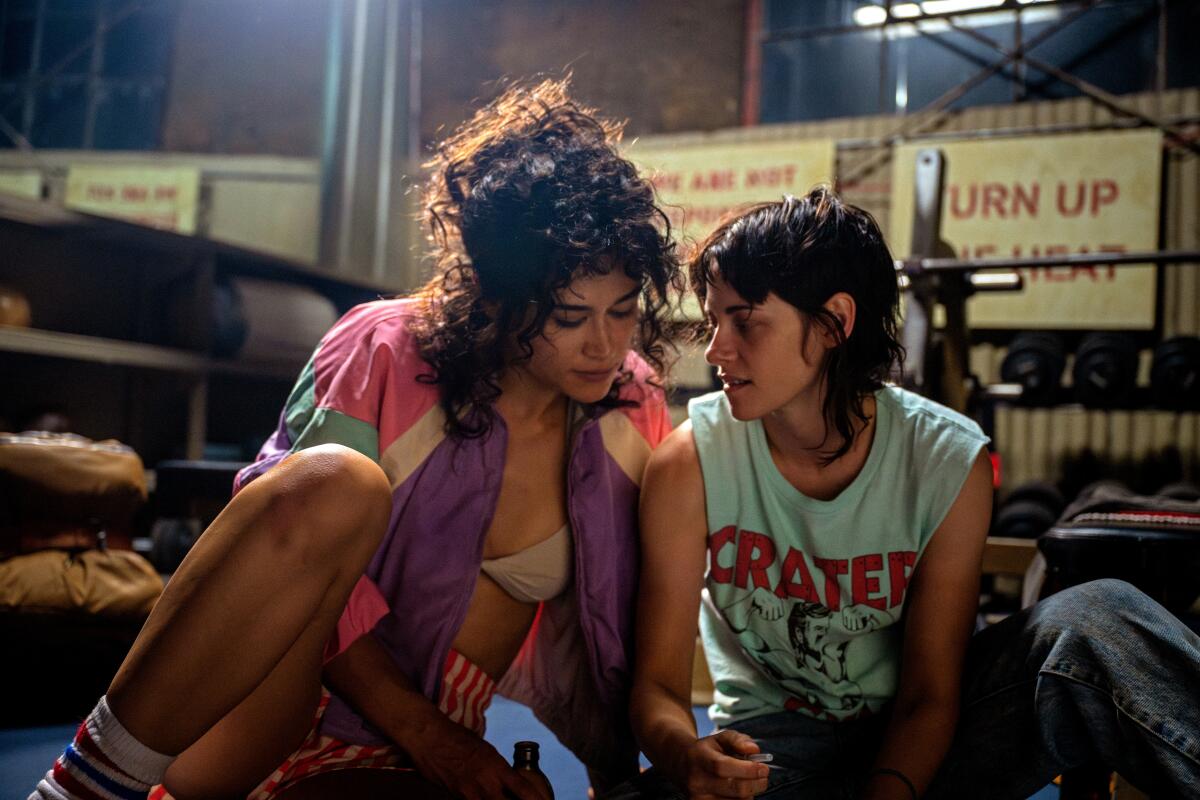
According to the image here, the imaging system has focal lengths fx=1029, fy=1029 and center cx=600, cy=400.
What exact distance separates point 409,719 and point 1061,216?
18.5ft

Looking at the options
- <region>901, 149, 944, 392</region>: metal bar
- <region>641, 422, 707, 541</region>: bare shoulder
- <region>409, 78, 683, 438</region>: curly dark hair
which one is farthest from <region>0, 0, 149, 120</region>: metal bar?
<region>641, 422, 707, 541</region>: bare shoulder

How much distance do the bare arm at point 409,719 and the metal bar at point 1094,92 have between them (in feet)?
19.6

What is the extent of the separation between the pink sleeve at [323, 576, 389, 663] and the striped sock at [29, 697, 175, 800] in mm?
449

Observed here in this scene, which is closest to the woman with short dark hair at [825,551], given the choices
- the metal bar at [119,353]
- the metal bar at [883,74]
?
the metal bar at [119,353]

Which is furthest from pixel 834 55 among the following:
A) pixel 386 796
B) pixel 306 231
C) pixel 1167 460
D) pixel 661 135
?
pixel 386 796

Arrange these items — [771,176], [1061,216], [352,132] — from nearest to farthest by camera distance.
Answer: [1061,216] < [771,176] < [352,132]

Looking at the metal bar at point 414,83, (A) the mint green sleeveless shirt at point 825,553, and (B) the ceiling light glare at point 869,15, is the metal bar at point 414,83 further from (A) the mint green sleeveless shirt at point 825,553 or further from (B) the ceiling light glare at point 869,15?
(A) the mint green sleeveless shirt at point 825,553

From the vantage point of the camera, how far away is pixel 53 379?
16.2ft

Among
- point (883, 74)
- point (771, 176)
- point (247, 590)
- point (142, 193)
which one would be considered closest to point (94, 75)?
point (142, 193)

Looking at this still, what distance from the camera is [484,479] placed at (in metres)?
1.78

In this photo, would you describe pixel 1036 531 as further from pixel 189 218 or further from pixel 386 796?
pixel 189 218

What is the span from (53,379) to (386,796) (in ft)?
13.5

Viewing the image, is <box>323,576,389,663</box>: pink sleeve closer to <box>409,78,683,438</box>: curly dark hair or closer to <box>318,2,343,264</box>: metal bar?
<box>409,78,683,438</box>: curly dark hair

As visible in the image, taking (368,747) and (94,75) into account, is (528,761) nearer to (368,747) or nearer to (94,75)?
(368,747)
